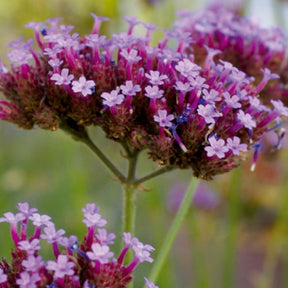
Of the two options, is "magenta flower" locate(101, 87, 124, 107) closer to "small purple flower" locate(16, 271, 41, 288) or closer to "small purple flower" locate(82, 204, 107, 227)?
"small purple flower" locate(82, 204, 107, 227)

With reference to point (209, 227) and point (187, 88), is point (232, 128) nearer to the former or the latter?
point (187, 88)

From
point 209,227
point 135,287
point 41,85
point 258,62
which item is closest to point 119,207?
point 209,227

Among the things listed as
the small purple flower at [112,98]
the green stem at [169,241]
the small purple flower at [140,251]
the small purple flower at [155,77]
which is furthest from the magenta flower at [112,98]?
the green stem at [169,241]

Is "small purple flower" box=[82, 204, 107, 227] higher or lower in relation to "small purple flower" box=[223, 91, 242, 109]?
lower

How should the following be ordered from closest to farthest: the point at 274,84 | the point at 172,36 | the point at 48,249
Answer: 1. the point at 172,36
2. the point at 274,84
3. the point at 48,249

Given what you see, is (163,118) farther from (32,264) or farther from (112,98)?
(32,264)

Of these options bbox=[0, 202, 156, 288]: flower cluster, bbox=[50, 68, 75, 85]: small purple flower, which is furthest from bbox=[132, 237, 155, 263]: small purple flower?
bbox=[50, 68, 75, 85]: small purple flower
